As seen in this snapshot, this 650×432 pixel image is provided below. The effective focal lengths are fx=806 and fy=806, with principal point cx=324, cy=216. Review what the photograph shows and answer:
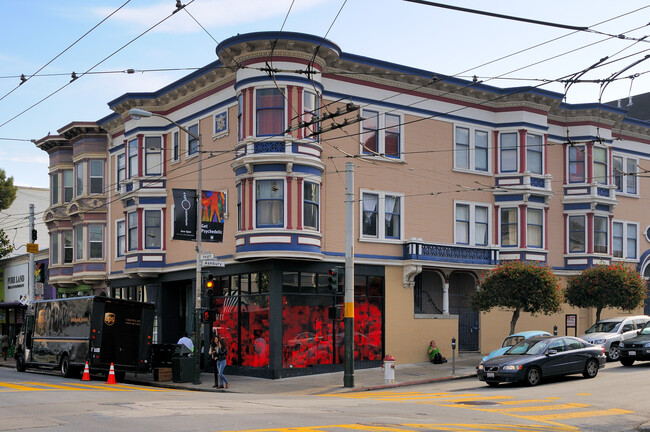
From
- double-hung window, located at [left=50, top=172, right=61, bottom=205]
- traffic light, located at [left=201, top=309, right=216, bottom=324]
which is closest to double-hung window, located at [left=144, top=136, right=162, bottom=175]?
double-hung window, located at [left=50, top=172, right=61, bottom=205]

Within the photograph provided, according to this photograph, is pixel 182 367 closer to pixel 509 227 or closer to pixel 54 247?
pixel 509 227

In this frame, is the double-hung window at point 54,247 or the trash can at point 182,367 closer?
the trash can at point 182,367

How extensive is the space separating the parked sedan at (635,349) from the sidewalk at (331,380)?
532 centimetres

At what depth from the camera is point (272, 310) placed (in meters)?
29.5

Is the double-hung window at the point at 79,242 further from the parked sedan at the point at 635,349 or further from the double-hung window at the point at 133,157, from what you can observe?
the parked sedan at the point at 635,349

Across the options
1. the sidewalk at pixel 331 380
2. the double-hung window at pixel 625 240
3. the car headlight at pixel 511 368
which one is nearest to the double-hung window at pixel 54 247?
the sidewalk at pixel 331 380

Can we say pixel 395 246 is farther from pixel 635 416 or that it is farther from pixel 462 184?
pixel 635 416

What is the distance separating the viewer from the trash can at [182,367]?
2836cm

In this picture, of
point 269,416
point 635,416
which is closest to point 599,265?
point 635,416

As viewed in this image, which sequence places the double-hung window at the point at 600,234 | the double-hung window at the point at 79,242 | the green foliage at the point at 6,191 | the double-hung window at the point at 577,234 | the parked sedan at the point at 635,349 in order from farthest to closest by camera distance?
the green foliage at the point at 6,191 → the double-hung window at the point at 79,242 → the double-hung window at the point at 600,234 → the double-hung window at the point at 577,234 → the parked sedan at the point at 635,349

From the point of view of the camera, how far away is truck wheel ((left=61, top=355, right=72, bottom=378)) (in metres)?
30.6

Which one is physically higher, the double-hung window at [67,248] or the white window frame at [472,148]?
the white window frame at [472,148]

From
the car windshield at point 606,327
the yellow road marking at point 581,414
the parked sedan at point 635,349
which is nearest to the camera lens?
the yellow road marking at point 581,414

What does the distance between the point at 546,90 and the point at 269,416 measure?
81.6 ft
